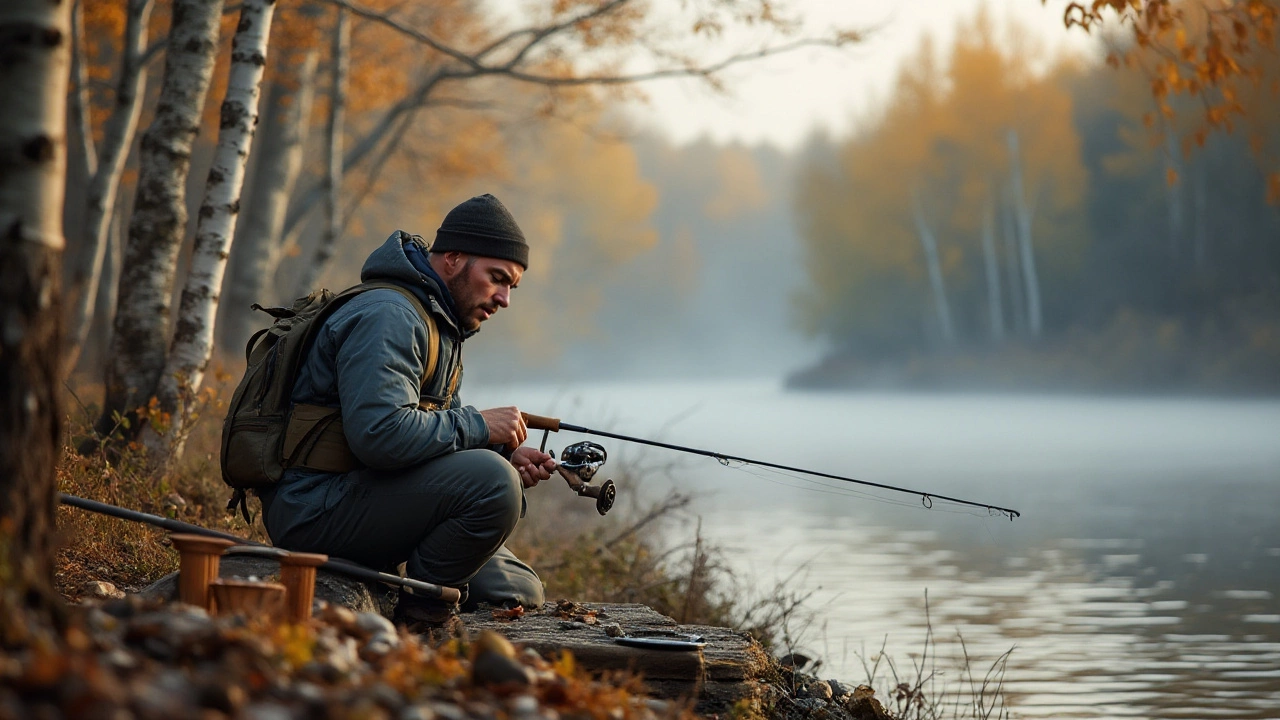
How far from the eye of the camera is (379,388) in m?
3.96

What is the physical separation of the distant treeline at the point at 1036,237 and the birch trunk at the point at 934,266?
0.07 meters

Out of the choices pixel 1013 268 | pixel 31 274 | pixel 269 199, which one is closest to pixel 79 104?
pixel 269 199

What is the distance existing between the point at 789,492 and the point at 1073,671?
9.36 metres

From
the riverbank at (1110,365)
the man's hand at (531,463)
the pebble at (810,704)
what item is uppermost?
the riverbank at (1110,365)

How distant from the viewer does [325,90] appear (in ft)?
49.2

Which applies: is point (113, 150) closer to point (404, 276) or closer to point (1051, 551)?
point (404, 276)

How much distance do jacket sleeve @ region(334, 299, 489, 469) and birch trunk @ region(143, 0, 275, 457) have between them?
2709 millimetres

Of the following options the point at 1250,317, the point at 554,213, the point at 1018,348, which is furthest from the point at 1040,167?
the point at 554,213

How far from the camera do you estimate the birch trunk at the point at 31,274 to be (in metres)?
2.67

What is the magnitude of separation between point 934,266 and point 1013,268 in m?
2.66

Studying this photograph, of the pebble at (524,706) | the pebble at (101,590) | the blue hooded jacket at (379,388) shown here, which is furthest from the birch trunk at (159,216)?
the pebble at (524,706)

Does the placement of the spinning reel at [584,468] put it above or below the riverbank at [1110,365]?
below

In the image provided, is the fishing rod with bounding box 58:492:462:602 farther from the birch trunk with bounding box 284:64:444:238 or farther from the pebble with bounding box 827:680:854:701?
the birch trunk with bounding box 284:64:444:238

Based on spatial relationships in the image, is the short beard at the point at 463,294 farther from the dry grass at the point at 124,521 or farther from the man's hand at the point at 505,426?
the dry grass at the point at 124,521
